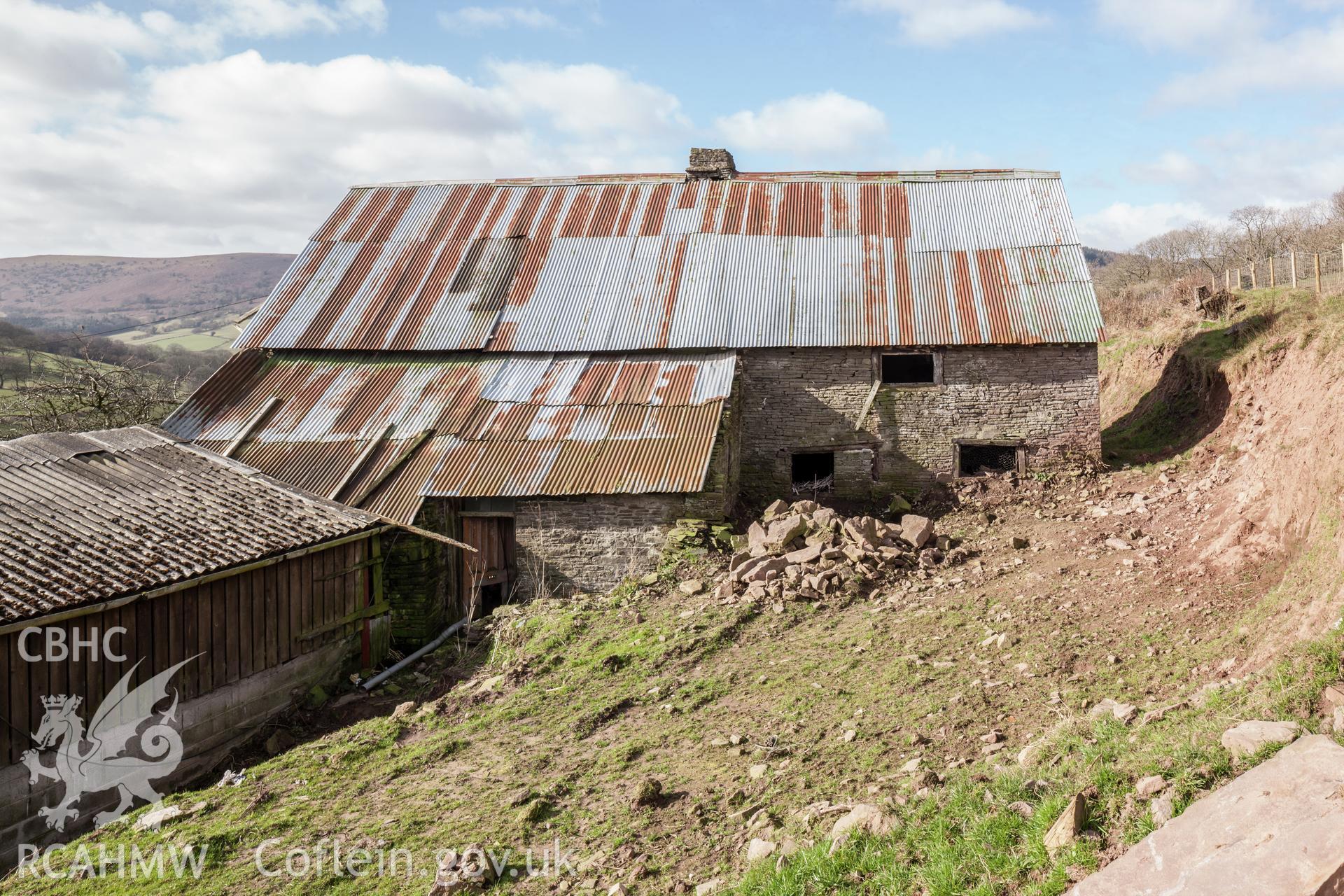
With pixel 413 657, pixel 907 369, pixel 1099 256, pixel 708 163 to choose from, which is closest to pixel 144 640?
pixel 413 657

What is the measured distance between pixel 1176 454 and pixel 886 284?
6.64 m

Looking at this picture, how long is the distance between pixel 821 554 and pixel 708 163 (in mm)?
13461

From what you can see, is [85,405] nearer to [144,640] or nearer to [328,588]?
[328,588]

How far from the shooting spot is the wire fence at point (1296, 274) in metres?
19.4

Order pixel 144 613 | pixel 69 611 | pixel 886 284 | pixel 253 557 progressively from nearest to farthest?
1. pixel 69 611
2. pixel 144 613
3. pixel 253 557
4. pixel 886 284

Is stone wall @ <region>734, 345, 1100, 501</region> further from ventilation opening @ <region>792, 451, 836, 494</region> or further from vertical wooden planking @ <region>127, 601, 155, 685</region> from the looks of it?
vertical wooden planking @ <region>127, 601, 155, 685</region>

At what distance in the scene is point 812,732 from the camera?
840 cm

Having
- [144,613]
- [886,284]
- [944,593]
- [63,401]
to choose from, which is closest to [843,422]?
[886,284]

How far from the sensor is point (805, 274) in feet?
63.4

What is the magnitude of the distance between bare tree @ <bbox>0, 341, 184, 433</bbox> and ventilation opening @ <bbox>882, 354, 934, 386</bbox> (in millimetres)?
17249

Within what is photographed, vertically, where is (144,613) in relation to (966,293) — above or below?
below

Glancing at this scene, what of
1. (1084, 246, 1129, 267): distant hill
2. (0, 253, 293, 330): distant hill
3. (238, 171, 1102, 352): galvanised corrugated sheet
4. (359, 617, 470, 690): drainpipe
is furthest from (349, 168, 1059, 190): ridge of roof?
(0, 253, 293, 330): distant hill

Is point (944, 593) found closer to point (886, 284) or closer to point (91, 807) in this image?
point (886, 284)

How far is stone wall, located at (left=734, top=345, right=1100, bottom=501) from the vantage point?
57.1 feet
